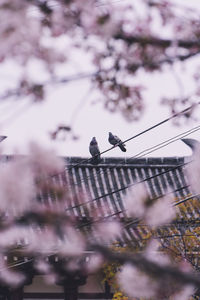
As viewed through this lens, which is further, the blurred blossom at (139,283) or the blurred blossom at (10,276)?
the blurred blossom at (10,276)

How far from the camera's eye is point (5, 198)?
2.47 meters

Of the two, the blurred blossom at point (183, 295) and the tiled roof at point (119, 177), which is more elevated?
the tiled roof at point (119, 177)

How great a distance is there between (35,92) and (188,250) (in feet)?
13.7

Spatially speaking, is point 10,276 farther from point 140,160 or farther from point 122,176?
point 140,160

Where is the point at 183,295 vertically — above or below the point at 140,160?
below

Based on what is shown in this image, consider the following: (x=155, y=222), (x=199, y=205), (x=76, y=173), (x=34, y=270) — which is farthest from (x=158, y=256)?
(x=76, y=173)

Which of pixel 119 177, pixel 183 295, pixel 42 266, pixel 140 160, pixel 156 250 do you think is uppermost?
pixel 140 160

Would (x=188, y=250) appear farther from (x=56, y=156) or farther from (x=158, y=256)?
(x=56, y=156)

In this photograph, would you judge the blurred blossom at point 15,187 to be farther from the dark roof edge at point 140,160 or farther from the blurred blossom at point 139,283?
the dark roof edge at point 140,160

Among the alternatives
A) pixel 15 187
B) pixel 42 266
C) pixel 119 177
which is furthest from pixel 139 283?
pixel 119 177

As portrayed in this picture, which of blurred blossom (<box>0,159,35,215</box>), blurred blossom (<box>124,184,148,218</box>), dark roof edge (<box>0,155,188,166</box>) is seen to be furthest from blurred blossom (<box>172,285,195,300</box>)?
dark roof edge (<box>0,155,188,166</box>)

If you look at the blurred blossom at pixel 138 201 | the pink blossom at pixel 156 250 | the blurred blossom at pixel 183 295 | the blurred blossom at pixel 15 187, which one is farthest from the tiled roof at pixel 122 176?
the blurred blossom at pixel 15 187

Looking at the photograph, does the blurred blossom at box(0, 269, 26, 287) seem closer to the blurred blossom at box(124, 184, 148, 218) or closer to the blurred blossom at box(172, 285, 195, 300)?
the blurred blossom at box(172, 285, 195, 300)

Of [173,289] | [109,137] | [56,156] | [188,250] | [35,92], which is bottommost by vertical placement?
[173,289]
